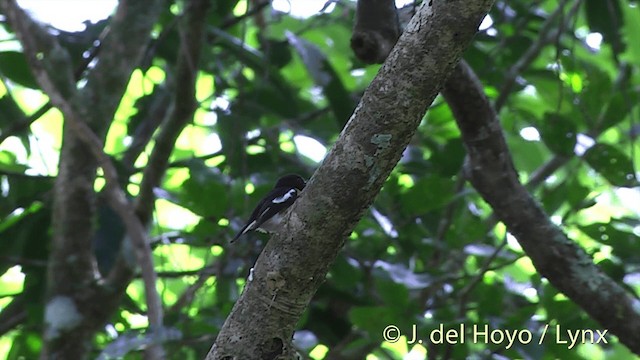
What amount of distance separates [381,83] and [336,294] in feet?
7.09

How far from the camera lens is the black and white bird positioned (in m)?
3.38

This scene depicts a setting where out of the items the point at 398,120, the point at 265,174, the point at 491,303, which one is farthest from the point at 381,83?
the point at 265,174

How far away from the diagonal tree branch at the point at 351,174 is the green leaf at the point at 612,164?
1700 millimetres

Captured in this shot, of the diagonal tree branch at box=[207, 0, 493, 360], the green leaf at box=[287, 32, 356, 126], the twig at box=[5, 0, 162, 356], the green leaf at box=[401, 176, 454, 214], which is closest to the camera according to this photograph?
the diagonal tree branch at box=[207, 0, 493, 360]

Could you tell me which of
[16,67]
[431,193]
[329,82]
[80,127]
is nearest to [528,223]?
[431,193]

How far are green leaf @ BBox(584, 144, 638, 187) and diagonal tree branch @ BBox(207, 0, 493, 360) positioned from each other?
170cm

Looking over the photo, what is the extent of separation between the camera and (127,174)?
165 inches

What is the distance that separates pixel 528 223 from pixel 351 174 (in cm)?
140

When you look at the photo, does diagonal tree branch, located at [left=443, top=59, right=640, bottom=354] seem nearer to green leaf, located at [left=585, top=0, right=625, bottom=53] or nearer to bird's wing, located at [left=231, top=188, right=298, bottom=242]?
bird's wing, located at [left=231, top=188, right=298, bottom=242]

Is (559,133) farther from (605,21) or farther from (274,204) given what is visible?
(274,204)

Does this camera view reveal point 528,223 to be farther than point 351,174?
Yes

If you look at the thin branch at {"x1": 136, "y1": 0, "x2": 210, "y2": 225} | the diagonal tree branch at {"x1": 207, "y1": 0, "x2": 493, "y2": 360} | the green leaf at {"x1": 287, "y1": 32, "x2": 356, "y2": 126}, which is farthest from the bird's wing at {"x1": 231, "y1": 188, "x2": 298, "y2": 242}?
the diagonal tree branch at {"x1": 207, "y1": 0, "x2": 493, "y2": 360}

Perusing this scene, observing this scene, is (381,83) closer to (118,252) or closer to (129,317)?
(118,252)

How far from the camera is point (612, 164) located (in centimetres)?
380
